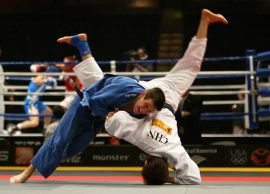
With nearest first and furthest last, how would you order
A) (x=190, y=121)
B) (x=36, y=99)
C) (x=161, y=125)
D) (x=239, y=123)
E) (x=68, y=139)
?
(x=161, y=125)
(x=68, y=139)
(x=190, y=121)
(x=36, y=99)
(x=239, y=123)

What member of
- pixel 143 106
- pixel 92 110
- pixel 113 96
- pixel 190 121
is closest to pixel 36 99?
pixel 190 121

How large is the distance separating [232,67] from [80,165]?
6.58 metres

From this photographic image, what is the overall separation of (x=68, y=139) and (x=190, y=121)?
8.21 ft

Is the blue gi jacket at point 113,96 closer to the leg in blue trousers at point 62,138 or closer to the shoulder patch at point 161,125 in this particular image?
the leg in blue trousers at point 62,138

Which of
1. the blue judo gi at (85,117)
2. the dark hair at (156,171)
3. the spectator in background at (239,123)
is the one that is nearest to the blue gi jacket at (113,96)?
the blue judo gi at (85,117)

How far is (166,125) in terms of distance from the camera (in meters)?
3.79

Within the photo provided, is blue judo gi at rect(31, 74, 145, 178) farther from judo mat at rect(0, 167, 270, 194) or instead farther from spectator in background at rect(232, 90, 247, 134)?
spectator in background at rect(232, 90, 247, 134)

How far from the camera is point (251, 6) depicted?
11.9 meters

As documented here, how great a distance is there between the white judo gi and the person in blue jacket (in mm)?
96

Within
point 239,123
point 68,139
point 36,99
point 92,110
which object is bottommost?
point 239,123

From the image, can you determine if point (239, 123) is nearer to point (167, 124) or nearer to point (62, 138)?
point (167, 124)

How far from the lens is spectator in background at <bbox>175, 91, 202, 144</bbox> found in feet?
20.0

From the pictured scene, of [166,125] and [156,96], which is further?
[166,125]

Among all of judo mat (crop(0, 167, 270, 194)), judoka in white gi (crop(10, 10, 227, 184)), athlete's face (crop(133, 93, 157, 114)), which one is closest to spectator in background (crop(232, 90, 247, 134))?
judo mat (crop(0, 167, 270, 194))
